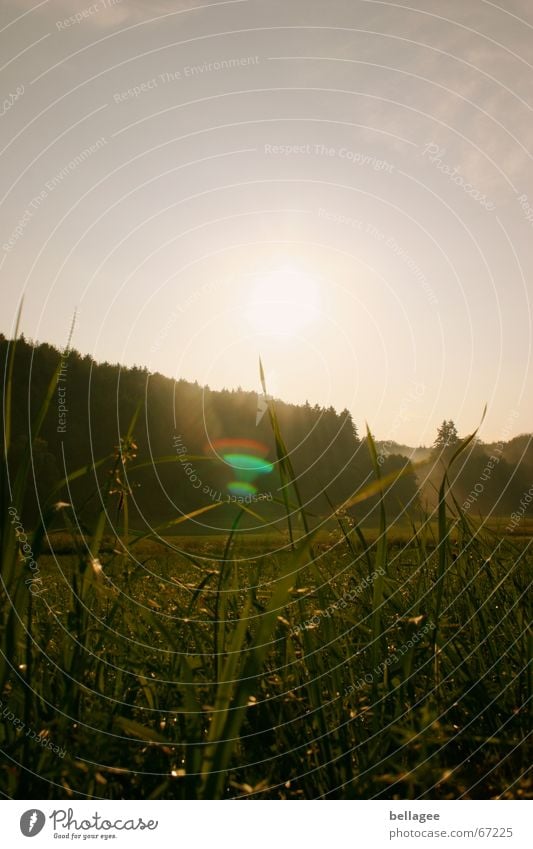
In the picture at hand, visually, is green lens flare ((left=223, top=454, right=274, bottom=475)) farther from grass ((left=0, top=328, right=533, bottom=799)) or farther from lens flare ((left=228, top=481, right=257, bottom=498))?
grass ((left=0, top=328, right=533, bottom=799))

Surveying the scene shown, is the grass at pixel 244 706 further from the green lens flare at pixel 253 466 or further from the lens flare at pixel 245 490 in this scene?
the green lens flare at pixel 253 466

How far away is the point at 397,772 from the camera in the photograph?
163 centimetres
